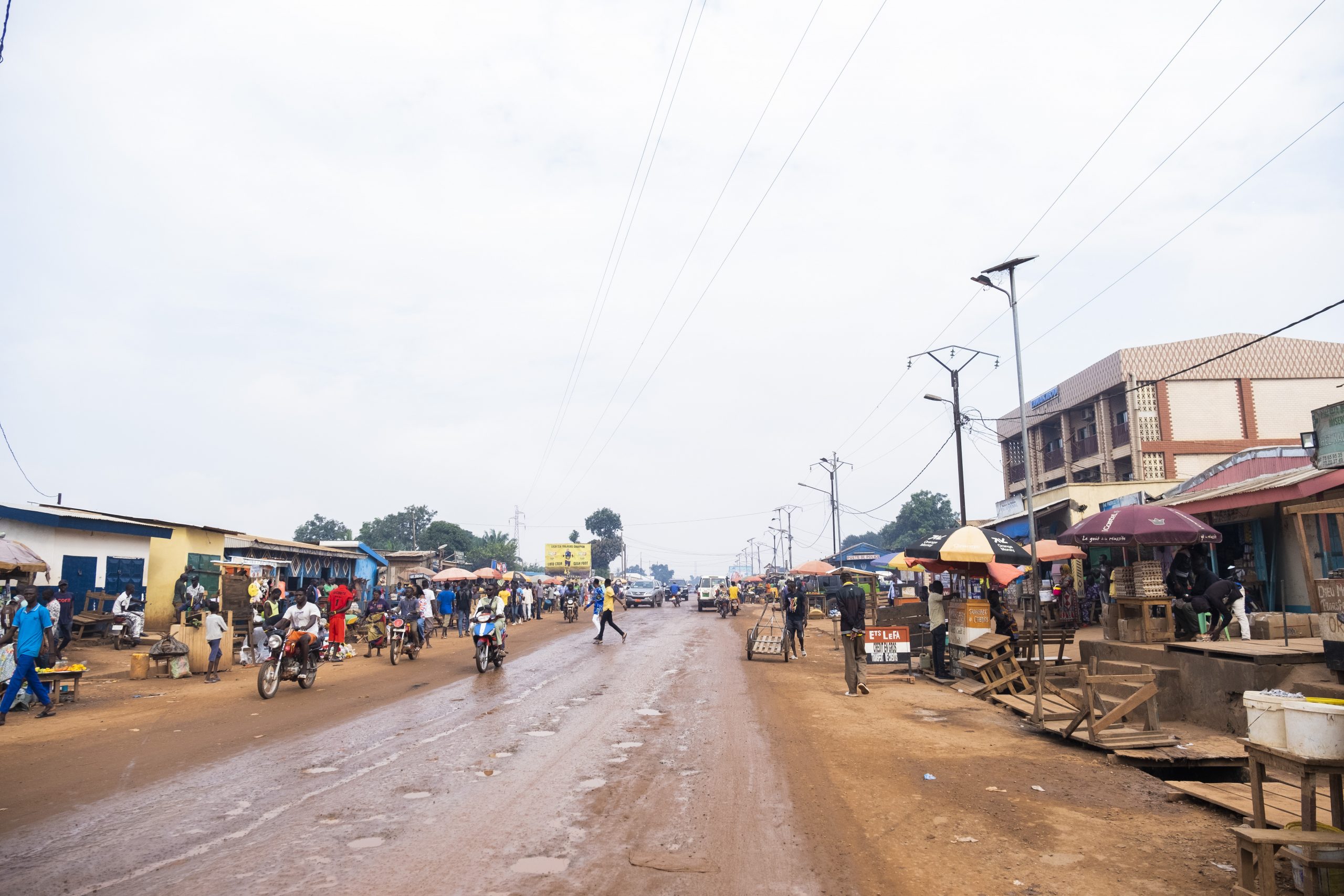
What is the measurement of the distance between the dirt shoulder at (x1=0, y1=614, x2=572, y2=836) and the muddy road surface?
1.41 feet

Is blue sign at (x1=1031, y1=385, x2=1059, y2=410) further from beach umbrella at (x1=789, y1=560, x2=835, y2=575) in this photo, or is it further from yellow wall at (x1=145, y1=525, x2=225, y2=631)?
yellow wall at (x1=145, y1=525, x2=225, y2=631)

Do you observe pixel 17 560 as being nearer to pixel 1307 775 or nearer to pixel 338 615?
pixel 338 615

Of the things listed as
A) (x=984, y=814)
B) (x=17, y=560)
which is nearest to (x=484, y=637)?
(x=17, y=560)

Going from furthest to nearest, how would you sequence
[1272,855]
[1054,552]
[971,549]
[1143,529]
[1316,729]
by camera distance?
[1054,552] → [971,549] → [1143,529] → [1316,729] → [1272,855]

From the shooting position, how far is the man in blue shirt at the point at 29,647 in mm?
11273

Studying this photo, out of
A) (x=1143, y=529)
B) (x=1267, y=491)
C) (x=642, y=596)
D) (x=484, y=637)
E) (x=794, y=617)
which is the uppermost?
(x=1267, y=491)

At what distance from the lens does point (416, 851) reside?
552 cm

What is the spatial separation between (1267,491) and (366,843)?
58.5 ft

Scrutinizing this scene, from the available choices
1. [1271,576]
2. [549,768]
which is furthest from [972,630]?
[549,768]

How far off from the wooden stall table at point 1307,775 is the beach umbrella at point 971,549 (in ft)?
32.9

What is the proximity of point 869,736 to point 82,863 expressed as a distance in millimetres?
8005

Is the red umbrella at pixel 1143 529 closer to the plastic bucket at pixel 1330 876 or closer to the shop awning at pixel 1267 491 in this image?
the shop awning at pixel 1267 491

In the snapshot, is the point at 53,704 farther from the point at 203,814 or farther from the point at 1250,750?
the point at 1250,750

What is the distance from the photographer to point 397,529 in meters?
126
